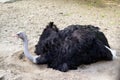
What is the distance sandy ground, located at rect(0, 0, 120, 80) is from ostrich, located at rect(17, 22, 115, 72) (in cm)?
9

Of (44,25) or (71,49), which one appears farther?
(44,25)

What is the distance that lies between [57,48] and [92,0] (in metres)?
4.23

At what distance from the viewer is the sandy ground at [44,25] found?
4.04 meters

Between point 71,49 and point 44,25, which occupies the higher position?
point 71,49

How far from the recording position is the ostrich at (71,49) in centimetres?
420

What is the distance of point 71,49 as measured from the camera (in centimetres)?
420

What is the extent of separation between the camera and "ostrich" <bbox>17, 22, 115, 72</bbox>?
4.20 meters

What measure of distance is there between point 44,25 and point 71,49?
7.52 feet

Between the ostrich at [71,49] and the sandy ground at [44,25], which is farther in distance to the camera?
the ostrich at [71,49]

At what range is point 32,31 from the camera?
236 inches

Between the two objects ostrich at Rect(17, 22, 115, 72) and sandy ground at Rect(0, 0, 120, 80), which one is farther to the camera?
ostrich at Rect(17, 22, 115, 72)

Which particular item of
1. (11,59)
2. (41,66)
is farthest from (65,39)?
(11,59)

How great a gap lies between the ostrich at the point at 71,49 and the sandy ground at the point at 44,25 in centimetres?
9

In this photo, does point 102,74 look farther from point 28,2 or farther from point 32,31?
point 28,2
